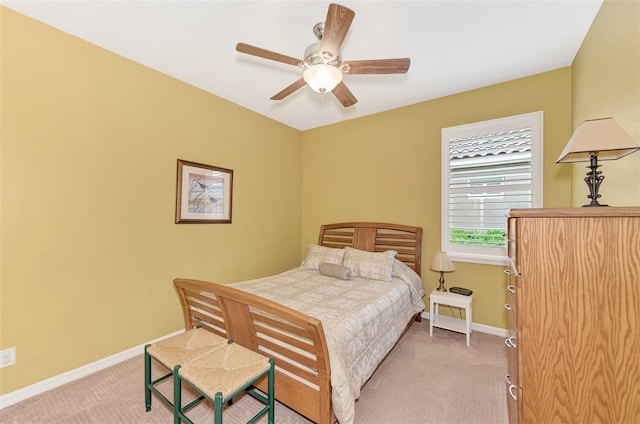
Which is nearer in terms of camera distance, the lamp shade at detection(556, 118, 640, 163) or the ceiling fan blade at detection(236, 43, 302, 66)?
the lamp shade at detection(556, 118, 640, 163)

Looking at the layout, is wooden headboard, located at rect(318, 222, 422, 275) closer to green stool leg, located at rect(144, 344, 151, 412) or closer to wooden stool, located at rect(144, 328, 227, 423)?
wooden stool, located at rect(144, 328, 227, 423)

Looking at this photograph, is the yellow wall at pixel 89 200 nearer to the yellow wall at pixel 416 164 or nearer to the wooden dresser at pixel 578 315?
the yellow wall at pixel 416 164

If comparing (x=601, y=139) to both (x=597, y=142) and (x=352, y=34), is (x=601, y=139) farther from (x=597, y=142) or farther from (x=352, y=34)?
(x=352, y=34)

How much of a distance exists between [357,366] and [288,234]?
8.98ft

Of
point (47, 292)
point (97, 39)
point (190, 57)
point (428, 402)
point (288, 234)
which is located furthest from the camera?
point (288, 234)

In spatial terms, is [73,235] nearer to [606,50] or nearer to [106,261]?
[106,261]

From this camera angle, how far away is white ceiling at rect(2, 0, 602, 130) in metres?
1.92

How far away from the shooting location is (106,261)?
7.94 feet

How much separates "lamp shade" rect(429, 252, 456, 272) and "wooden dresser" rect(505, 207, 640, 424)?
6.18 ft

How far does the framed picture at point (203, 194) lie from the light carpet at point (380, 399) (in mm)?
1490

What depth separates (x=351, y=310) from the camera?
84.7 inches

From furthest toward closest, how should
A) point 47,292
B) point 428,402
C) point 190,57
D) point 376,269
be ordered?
1. point 376,269
2. point 190,57
3. point 47,292
4. point 428,402

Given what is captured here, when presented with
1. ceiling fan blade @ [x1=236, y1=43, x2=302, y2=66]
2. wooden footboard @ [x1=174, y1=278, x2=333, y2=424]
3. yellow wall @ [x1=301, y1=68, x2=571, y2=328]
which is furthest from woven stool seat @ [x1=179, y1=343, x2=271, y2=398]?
yellow wall @ [x1=301, y1=68, x2=571, y2=328]

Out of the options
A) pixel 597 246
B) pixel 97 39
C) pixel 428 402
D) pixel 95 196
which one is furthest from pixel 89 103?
pixel 428 402
